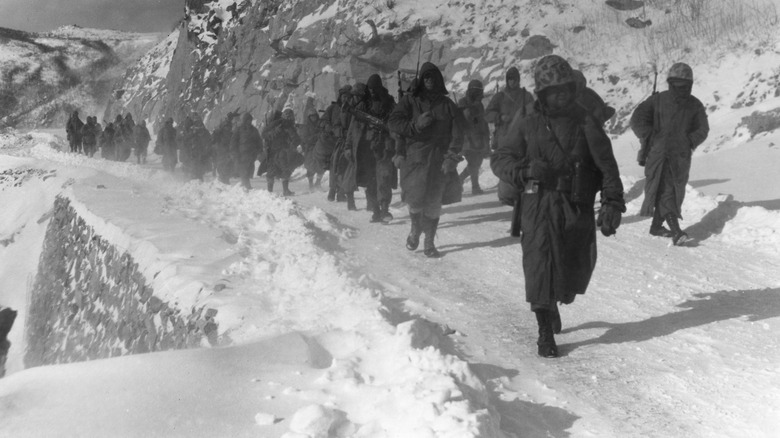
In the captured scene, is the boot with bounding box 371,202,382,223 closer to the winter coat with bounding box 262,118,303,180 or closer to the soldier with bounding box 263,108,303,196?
the soldier with bounding box 263,108,303,196

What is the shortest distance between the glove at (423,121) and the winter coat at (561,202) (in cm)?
273

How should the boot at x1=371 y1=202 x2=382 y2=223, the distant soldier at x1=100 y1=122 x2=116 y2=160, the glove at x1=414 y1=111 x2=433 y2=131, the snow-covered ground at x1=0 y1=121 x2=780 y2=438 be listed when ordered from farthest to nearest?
the distant soldier at x1=100 y1=122 x2=116 y2=160 → the boot at x1=371 y1=202 x2=382 y2=223 → the glove at x1=414 y1=111 x2=433 y2=131 → the snow-covered ground at x1=0 y1=121 x2=780 y2=438

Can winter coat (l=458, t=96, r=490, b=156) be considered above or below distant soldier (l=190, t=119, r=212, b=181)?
above

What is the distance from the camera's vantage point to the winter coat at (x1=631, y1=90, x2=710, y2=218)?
7238 mm

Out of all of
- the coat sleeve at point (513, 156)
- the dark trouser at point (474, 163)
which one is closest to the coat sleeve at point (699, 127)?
the coat sleeve at point (513, 156)

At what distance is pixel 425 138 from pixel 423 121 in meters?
0.23

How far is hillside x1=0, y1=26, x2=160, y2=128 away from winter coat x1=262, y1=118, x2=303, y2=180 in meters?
89.6

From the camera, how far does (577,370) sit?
13.8ft

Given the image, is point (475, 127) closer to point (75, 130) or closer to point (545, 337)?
point (545, 337)

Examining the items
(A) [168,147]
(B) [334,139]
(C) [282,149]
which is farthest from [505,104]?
(A) [168,147]

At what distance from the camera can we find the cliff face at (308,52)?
73.9 ft

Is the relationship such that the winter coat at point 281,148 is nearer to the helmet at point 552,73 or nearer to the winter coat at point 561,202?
the winter coat at point 561,202

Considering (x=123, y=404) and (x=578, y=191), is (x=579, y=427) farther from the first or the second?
(x=123, y=404)

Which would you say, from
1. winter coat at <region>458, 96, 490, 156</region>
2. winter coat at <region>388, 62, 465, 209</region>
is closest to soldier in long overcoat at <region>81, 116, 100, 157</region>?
winter coat at <region>458, 96, 490, 156</region>
